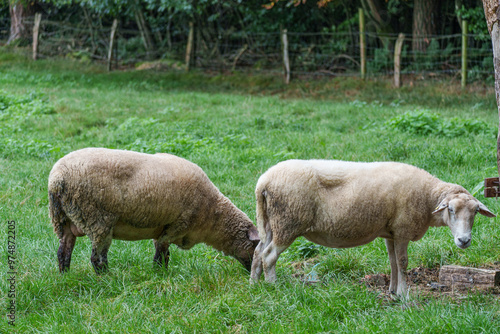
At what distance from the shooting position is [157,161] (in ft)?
17.0

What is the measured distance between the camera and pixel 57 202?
485 centimetres

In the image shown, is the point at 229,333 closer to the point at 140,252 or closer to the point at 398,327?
the point at 398,327

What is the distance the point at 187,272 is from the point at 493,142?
19.5ft

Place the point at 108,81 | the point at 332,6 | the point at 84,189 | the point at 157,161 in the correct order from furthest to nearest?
1. the point at 332,6
2. the point at 108,81
3. the point at 157,161
4. the point at 84,189

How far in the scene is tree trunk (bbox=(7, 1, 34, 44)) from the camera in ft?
71.9

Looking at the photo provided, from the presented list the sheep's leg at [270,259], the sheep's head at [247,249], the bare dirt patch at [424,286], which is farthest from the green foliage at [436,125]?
the sheep's leg at [270,259]

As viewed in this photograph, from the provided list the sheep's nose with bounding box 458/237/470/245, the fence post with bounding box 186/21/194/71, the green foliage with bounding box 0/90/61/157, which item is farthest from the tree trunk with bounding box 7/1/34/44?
the sheep's nose with bounding box 458/237/470/245

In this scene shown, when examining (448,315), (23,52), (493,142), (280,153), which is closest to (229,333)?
(448,315)

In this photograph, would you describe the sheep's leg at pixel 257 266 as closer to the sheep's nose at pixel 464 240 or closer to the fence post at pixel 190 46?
the sheep's nose at pixel 464 240

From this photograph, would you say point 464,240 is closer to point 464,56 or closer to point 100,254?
point 100,254

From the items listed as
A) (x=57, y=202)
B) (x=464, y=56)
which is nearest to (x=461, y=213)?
(x=57, y=202)

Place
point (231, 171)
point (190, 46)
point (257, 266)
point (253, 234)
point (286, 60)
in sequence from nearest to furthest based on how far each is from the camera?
point (257, 266)
point (253, 234)
point (231, 171)
point (286, 60)
point (190, 46)

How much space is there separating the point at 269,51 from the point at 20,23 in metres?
10.3

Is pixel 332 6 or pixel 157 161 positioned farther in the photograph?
pixel 332 6
